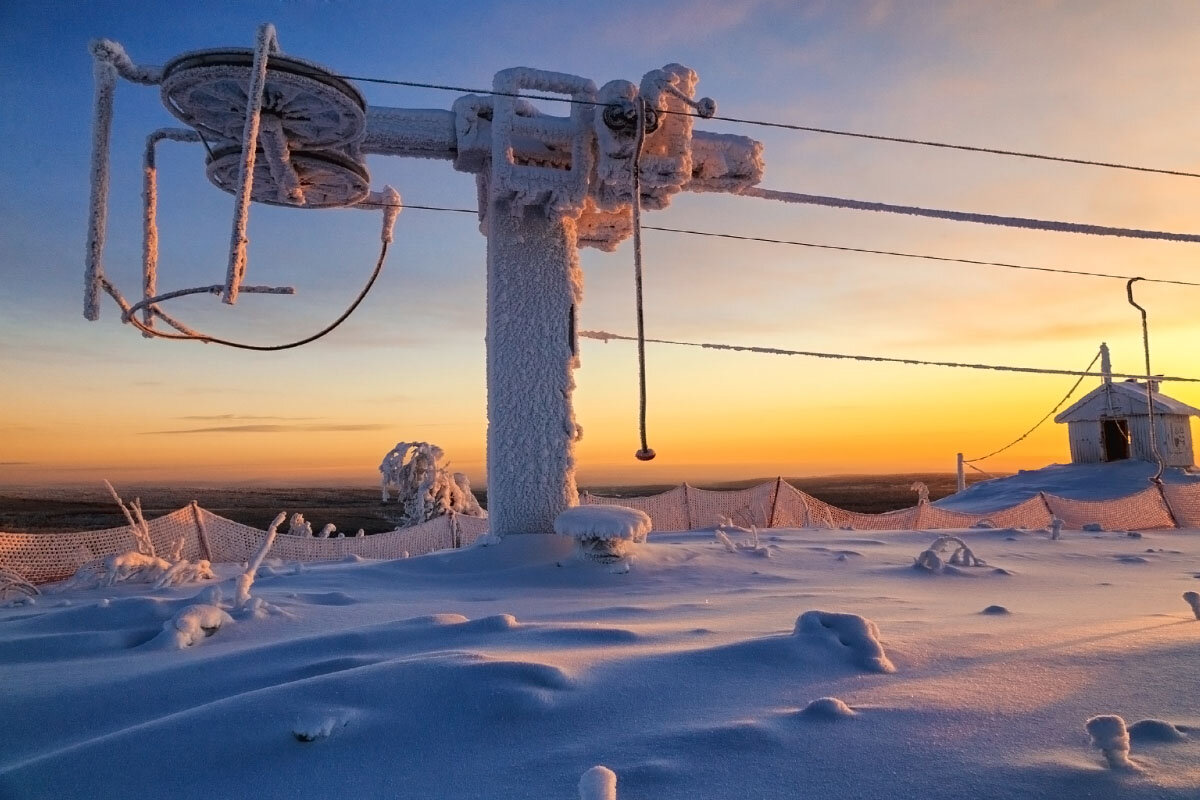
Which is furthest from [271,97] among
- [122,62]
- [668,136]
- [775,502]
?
[775,502]

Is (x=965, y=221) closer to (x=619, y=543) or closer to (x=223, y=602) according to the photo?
(x=619, y=543)

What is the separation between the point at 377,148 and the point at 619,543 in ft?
17.4

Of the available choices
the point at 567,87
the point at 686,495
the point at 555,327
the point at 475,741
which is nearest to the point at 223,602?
the point at 475,741

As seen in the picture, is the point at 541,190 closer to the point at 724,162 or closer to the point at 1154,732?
the point at 724,162

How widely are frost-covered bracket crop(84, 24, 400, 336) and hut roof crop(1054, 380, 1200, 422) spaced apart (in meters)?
29.9

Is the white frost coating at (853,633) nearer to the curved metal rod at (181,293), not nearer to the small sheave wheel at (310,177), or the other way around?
the curved metal rod at (181,293)

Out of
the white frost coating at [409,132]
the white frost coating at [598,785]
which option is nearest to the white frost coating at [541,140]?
the white frost coating at [409,132]

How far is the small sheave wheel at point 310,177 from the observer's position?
5.87 meters

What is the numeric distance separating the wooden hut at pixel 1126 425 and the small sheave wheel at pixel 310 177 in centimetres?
2771

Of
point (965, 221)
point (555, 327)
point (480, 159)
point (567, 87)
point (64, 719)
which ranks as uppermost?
point (567, 87)

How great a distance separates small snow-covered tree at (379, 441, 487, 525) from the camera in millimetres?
17094

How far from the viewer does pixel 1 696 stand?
2895 millimetres

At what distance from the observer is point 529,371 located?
8078 mm

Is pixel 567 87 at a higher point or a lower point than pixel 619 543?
higher
